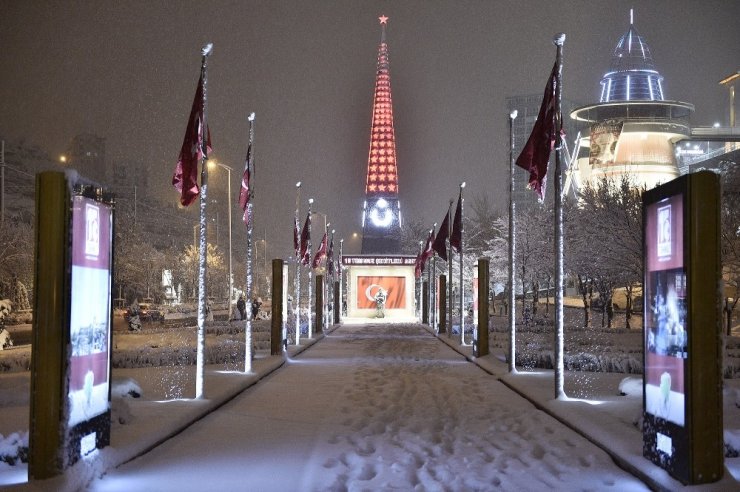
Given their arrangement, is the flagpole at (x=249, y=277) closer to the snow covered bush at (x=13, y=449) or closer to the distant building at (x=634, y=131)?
the snow covered bush at (x=13, y=449)

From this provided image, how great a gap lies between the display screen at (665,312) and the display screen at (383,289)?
59775 mm

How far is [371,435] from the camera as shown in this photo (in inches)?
468

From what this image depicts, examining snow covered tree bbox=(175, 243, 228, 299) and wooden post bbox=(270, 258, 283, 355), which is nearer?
wooden post bbox=(270, 258, 283, 355)

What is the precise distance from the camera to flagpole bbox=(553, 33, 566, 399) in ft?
51.3

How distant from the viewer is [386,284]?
230 ft

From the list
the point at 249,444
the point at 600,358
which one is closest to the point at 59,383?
the point at 249,444

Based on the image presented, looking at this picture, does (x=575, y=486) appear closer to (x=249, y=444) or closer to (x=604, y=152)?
(x=249, y=444)

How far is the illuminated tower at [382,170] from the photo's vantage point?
7538 centimetres

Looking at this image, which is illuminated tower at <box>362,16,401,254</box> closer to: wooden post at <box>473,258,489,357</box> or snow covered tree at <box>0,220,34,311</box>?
snow covered tree at <box>0,220,34,311</box>

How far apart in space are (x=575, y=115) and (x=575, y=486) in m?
105

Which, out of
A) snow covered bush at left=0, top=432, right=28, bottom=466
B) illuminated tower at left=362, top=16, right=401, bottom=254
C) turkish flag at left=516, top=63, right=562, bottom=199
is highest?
illuminated tower at left=362, top=16, right=401, bottom=254

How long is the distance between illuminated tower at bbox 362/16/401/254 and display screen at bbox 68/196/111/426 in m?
66.3

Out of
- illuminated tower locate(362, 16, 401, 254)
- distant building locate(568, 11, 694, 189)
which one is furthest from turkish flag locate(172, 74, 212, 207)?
distant building locate(568, 11, 694, 189)

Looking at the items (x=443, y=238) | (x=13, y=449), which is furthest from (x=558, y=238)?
(x=443, y=238)
